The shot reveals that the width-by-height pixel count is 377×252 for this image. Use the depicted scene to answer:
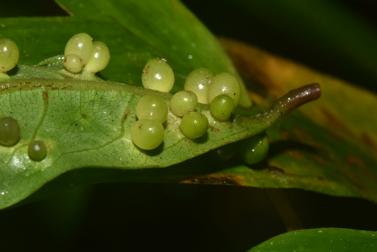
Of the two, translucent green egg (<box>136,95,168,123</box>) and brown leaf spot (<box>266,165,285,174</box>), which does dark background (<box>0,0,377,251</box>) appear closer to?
brown leaf spot (<box>266,165,285,174</box>)

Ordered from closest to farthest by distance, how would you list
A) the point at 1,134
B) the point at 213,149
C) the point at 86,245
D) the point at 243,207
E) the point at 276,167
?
the point at 1,134 → the point at 213,149 → the point at 276,167 → the point at 86,245 → the point at 243,207

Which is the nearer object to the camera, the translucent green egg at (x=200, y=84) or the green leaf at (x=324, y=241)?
the green leaf at (x=324, y=241)

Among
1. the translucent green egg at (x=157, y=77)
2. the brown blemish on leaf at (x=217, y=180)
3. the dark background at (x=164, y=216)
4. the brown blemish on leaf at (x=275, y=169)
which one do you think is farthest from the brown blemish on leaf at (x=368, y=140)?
the translucent green egg at (x=157, y=77)

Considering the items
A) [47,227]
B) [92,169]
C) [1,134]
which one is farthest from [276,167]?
[47,227]

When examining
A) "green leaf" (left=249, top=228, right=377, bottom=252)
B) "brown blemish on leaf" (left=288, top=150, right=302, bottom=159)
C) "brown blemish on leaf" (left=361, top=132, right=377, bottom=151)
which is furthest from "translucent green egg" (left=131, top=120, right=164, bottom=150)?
"brown blemish on leaf" (left=361, top=132, right=377, bottom=151)

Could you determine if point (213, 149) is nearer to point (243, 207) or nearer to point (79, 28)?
A: point (79, 28)

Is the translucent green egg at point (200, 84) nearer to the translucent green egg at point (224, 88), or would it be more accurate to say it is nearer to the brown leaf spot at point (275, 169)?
the translucent green egg at point (224, 88)
